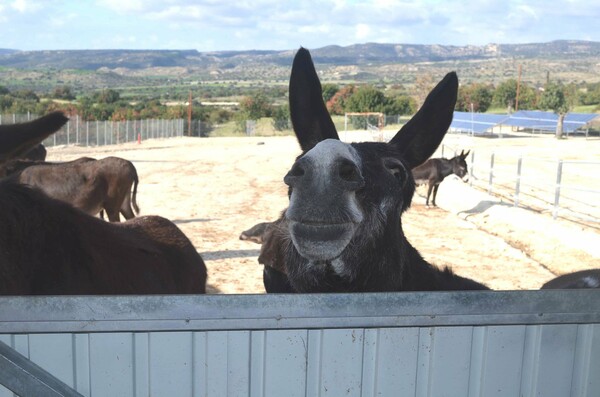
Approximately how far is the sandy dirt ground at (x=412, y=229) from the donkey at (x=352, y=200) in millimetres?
5566

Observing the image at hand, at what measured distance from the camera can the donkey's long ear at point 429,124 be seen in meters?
2.77

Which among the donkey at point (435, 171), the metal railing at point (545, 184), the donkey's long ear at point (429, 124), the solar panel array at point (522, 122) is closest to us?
the donkey's long ear at point (429, 124)

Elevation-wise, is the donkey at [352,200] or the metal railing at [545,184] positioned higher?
the donkey at [352,200]

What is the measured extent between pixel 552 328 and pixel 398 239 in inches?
28.6

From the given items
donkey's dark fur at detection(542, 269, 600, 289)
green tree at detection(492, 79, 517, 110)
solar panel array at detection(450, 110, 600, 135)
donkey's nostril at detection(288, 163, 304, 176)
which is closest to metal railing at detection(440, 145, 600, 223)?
donkey's dark fur at detection(542, 269, 600, 289)

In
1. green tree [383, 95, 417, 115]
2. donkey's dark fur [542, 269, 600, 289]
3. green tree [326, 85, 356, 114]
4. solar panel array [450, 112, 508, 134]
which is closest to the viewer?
donkey's dark fur [542, 269, 600, 289]

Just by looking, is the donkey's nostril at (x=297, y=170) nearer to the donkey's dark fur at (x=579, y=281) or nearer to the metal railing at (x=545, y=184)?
the donkey's dark fur at (x=579, y=281)

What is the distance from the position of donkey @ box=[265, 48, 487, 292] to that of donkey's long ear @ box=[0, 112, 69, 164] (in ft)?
2.80

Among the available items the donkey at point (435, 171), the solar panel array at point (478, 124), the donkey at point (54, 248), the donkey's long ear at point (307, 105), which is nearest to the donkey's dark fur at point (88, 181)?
the donkey at point (54, 248)

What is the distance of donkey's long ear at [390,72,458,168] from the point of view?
9.07 feet

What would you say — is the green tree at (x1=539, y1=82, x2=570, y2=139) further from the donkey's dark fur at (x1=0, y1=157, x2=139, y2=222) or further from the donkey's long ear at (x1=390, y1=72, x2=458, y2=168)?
the donkey's long ear at (x1=390, y1=72, x2=458, y2=168)

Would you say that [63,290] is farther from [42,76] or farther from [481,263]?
[42,76]

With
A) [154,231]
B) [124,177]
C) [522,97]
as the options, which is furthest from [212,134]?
[154,231]

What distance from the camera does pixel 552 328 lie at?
6.53ft
